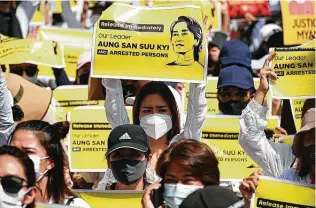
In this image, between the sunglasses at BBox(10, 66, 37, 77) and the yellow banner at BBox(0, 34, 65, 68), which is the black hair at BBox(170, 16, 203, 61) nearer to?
the yellow banner at BBox(0, 34, 65, 68)

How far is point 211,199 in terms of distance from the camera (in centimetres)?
457

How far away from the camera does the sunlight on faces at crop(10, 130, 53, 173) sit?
647cm

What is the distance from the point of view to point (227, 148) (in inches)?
323

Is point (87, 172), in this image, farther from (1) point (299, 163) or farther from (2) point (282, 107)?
(1) point (299, 163)

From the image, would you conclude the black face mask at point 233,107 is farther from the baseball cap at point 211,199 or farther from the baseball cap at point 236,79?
the baseball cap at point 211,199

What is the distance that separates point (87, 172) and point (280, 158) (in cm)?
200

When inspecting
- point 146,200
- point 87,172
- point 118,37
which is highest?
point 118,37

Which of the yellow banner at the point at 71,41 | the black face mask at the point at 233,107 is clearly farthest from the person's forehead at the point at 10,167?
the yellow banner at the point at 71,41

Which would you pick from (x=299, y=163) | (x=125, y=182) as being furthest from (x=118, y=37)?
(x=299, y=163)

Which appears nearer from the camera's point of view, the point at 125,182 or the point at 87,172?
the point at 125,182

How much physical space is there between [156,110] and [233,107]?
1.05 m

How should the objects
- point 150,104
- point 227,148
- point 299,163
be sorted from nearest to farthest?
point 299,163 < point 150,104 < point 227,148

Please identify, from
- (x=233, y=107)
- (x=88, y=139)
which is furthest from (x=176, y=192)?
(x=88, y=139)

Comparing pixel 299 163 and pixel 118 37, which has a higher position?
pixel 118 37
